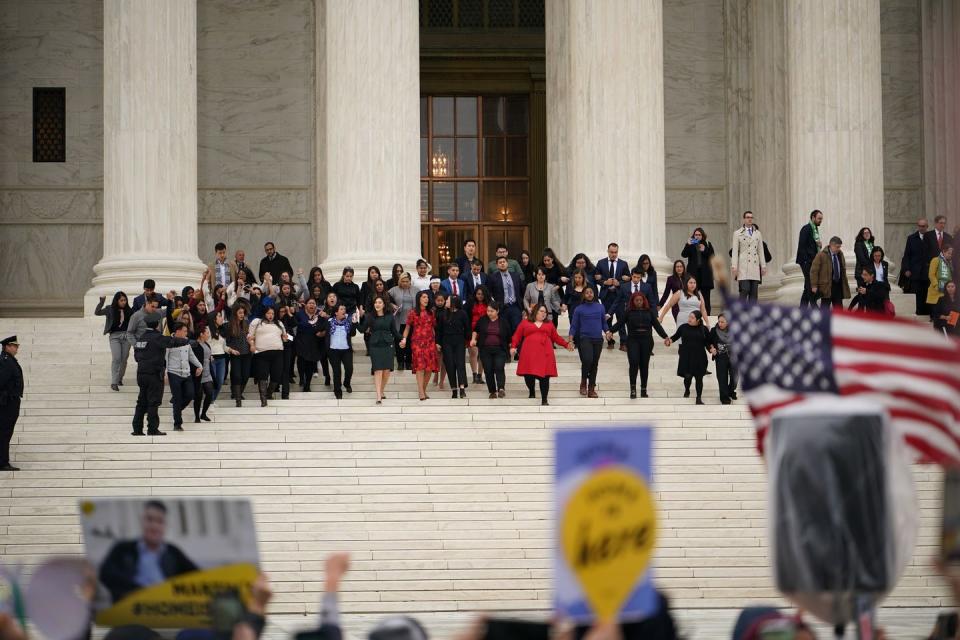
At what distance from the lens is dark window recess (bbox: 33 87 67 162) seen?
38.3 metres

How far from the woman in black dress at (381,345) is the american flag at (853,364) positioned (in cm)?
A: 1624

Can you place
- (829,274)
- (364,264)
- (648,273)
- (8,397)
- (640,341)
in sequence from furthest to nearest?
(364,264) < (648,273) < (829,274) < (640,341) < (8,397)

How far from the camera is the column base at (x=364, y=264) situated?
3005 cm

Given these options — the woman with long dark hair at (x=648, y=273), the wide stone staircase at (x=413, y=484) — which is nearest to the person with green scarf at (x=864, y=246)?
the woman with long dark hair at (x=648, y=273)

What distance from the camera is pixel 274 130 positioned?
127 ft

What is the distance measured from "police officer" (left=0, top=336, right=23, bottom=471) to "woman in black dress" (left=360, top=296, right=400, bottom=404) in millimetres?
5348

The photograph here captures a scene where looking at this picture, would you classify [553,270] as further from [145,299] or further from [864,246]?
[145,299]

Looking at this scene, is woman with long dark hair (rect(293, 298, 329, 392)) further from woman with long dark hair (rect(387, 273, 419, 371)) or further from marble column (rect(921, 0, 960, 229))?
marble column (rect(921, 0, 960, 229))

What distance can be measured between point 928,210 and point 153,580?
32.8 m

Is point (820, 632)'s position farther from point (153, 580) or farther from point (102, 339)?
point (102, 339)

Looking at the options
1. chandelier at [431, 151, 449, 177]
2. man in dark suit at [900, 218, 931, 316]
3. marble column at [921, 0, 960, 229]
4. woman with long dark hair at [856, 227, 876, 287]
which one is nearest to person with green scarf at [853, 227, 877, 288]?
woman with long dark hair at [856, 227, 876, 287]

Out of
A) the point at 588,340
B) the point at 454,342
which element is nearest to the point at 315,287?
the point at 454,342

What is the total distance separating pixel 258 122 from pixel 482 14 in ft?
19.7

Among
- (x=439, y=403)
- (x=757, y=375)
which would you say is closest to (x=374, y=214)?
(x=439, y=403)
